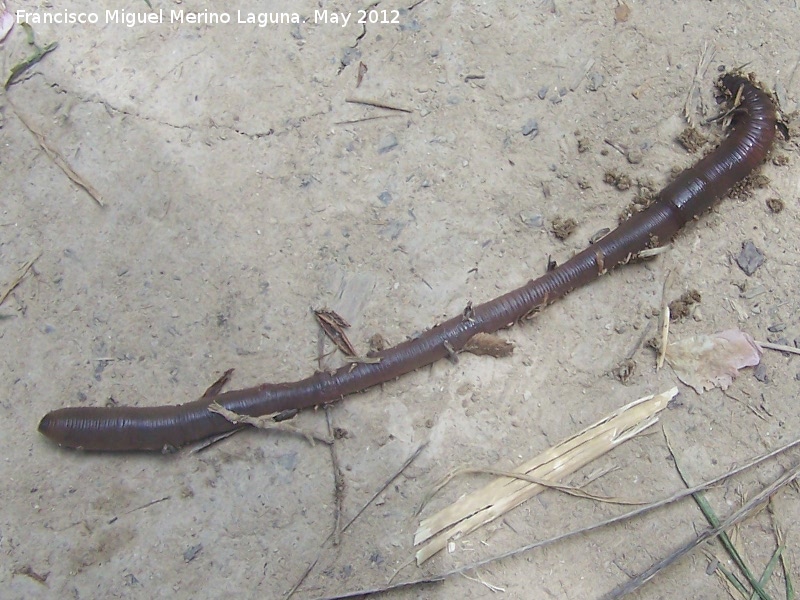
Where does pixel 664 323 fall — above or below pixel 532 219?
below

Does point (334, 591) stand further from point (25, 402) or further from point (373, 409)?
point (25, 402)

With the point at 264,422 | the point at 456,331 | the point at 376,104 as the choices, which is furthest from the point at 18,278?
the point at 456,331

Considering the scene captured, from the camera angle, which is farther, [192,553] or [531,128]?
[531,128]

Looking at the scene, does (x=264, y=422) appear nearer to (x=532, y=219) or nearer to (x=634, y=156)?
(x=532, y=219)

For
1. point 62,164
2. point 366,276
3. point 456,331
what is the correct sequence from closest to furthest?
point 456,331, point 366,276, point 62,164

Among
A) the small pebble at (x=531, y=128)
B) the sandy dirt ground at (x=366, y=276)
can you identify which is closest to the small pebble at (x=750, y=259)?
the sandy dirt ground at (x=366, y=276)

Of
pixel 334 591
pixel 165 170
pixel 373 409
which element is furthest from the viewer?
pixel 165 170

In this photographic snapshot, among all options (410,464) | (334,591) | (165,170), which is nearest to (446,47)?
(165,170)
